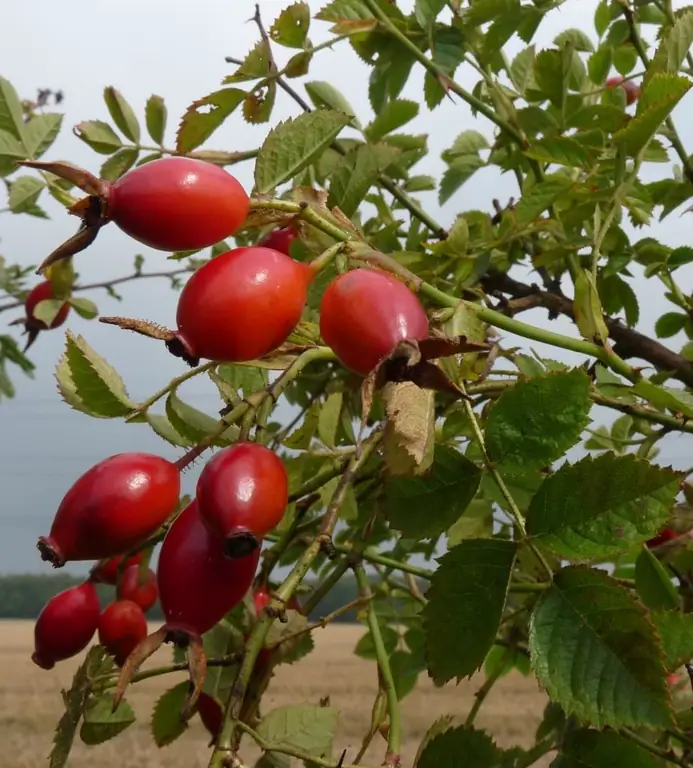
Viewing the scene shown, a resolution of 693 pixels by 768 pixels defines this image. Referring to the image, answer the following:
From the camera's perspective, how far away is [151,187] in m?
0.34

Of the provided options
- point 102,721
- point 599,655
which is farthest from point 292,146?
point 102,721

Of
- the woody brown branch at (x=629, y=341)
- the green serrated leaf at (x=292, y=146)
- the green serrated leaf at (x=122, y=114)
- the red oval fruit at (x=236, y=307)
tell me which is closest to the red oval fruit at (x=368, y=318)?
the red oval fruit at (x=236, y=307)

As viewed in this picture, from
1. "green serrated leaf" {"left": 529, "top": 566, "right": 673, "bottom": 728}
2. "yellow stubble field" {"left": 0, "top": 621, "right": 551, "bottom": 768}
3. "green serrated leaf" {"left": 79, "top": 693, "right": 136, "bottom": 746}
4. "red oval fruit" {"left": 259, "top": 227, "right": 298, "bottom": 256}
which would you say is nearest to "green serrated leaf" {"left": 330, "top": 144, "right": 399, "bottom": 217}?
"red oval fruit" {"left": 259, "top": 227, "right": 298, "bottom": 256}

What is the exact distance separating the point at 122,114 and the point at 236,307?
1.96 ft

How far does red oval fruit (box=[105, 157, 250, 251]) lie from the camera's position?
0.34 meters

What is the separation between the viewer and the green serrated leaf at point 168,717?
62 centimetres

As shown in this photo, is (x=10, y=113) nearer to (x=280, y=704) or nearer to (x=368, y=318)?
(x=368, y=318)

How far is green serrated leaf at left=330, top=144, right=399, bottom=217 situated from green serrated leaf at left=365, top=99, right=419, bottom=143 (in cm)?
35

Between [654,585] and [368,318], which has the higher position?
[368,318]

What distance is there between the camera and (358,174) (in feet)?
1.64

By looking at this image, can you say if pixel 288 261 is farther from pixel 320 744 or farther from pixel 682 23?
pixel 682 23

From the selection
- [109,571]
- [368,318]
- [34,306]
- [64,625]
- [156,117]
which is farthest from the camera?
A: [34,306]

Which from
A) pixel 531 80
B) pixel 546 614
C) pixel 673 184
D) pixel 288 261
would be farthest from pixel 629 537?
pixel 531 80

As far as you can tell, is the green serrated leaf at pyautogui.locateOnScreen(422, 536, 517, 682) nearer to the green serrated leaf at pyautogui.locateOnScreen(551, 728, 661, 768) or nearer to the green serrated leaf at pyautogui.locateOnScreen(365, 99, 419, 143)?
the green serrated leaf at pyautogui.locateOnScreen(551, 728, 661, 768)
